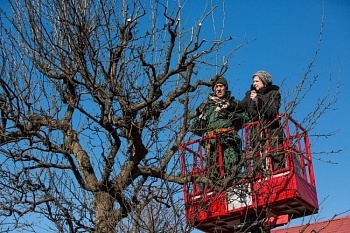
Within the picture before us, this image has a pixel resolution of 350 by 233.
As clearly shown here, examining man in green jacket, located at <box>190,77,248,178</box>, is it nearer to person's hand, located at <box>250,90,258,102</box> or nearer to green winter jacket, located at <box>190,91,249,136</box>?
green winter jacket, located at <box>190,91,249,136</box>

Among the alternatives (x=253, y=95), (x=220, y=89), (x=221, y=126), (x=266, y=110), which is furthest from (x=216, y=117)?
(x=266, y=110)

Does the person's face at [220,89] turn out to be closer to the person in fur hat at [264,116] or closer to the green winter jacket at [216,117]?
the green winter jacket at [216,117]

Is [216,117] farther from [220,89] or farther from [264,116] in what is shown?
[264,116]

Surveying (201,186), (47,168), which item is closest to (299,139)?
(201,186)

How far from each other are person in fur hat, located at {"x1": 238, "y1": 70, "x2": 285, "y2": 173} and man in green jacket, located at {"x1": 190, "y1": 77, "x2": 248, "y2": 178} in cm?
21

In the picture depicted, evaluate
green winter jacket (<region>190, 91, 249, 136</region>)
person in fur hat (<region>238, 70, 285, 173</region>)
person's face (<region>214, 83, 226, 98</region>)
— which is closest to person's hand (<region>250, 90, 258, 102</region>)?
person in fur hat (<region>238, 70, 285, 173</region>)

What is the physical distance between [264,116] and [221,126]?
66 centimetres

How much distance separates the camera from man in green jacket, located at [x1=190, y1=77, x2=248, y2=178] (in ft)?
29.4

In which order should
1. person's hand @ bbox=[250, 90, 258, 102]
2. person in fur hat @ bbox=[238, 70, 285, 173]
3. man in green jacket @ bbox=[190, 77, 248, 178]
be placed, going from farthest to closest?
person's hand @ bbox=[250, 90, 258, 102], man in green jacket @ bbox=[190, 77, 248, 178], person in fur hat @ bbox=[238, 70, 285, 173]

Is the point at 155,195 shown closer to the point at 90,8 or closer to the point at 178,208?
the point at 178,208

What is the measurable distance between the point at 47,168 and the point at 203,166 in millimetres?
2352

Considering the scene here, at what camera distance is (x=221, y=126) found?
29.9 ft

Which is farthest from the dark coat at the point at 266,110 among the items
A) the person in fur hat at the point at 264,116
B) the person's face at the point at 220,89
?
the person's face at the point at 220,89

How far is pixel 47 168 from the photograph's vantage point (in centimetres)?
917
